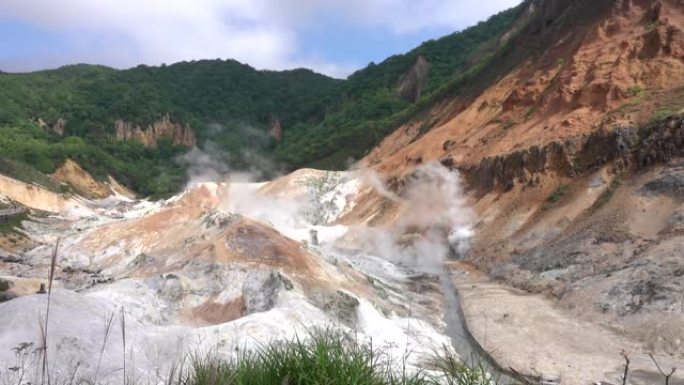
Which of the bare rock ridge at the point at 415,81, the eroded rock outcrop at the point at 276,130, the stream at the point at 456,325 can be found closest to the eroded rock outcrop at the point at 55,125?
the eroded rock outcrop at the point at 276,130

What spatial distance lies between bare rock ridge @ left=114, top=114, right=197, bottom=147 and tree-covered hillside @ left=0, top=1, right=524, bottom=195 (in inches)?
51.8

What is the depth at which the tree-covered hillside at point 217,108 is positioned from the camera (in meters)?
77.8

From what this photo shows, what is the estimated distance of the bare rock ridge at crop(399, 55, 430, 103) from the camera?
89.7 meters

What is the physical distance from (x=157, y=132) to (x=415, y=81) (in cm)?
4968

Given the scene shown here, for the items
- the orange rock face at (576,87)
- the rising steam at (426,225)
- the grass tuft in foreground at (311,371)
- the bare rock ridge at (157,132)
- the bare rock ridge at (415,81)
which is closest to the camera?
the grass tuft in foreground at (311,371)

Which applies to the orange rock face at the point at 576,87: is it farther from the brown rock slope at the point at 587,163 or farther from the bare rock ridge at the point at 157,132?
the bare rock ridge at the point at 157,132

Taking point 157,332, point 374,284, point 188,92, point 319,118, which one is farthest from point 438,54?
point 157,332

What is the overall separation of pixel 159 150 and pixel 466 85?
230 ft

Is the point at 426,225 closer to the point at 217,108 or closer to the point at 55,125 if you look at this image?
the point at 55,125

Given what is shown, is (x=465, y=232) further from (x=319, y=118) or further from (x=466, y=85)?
(x=319, y=118)

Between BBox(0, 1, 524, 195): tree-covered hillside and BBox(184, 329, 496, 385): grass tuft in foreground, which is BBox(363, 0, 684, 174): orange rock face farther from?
BBox(184, 329, 496, 385): grass tuft in foreground

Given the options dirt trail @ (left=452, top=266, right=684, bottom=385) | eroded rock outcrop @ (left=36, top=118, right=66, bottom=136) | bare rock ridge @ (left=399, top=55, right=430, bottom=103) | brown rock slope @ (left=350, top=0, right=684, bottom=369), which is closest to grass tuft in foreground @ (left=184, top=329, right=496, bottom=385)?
dirt trail @ (left=452, top=266, right=684, bottom=385)

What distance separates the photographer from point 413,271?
90.1 ft

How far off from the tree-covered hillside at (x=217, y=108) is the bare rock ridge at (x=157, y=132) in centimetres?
132
